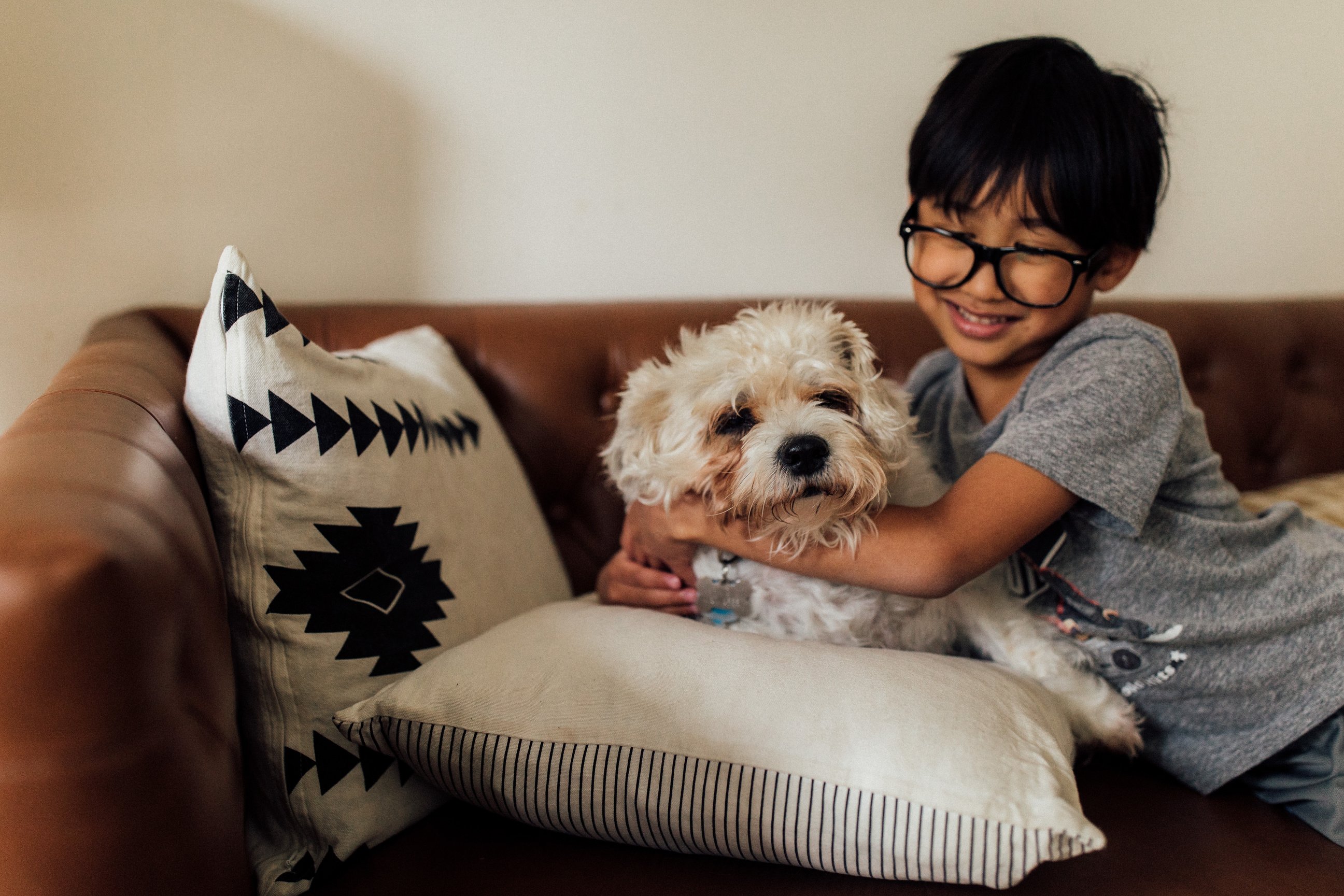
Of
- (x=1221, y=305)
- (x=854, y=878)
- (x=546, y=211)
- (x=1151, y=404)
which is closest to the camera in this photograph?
(x=854, y=878)

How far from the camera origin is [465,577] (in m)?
1.13

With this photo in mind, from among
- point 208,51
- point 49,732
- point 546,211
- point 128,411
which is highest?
point 208,51

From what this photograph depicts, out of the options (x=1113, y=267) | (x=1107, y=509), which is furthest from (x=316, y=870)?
(x=1113, y=267)

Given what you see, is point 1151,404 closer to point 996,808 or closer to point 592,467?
point 996,808

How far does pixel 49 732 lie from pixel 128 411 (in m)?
0.39

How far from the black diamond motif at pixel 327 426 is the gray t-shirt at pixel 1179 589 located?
0.85 m

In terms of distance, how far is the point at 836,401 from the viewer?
1.12 metres

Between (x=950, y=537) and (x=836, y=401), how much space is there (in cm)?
25

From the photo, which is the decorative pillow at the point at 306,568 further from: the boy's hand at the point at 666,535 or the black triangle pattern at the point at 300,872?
the boy's hand at the point at 666,535

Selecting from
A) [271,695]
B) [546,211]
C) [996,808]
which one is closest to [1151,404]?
[996,808]

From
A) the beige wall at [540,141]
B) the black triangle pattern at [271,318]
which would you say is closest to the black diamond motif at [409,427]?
the black triangle pattern at [271,318]

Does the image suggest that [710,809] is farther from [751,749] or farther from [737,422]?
[737,422]

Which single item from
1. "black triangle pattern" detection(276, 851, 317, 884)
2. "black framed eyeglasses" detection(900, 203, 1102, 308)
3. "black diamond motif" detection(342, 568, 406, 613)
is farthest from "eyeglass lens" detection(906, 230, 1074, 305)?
"black triangle pattern" detection(276, 851, 317, 884)

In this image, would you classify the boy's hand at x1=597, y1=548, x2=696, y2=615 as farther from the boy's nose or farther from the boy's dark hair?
the boy's dark hair
